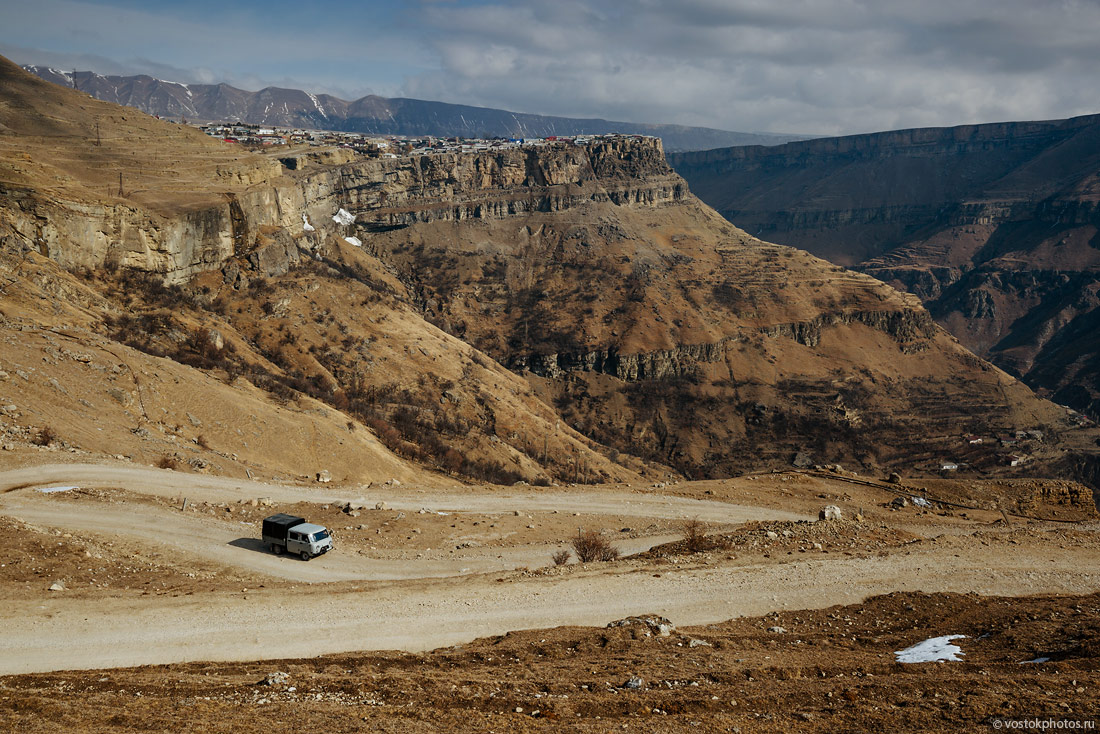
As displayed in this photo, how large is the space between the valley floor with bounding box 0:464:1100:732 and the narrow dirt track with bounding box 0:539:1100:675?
0.09m

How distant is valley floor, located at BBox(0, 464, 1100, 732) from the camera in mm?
16078

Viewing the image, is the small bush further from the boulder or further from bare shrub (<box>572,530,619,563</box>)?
the boulder

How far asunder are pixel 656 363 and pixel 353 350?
70.3 m

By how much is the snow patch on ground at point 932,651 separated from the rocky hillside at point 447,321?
34633 millimetres

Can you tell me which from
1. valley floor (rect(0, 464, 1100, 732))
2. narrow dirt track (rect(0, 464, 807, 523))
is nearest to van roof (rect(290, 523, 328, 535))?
valley floor (rect(0, 464, 1100, 732))

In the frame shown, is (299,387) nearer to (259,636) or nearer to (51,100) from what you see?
(259,636)

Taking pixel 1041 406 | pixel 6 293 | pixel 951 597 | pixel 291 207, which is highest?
pixel 291 207

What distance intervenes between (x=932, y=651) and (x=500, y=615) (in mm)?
12441

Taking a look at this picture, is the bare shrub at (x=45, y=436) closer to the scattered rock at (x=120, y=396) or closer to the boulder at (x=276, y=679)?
the scattered rock at (x=120, y=396)

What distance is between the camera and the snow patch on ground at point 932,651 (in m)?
19.3

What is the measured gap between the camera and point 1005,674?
17375 millimetres

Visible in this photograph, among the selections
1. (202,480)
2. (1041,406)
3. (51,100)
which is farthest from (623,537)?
(1041,406)

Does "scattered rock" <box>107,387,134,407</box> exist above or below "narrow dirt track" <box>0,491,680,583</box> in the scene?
above

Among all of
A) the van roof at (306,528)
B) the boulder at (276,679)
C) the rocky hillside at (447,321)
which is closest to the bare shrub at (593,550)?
the van roof at (306,528)
